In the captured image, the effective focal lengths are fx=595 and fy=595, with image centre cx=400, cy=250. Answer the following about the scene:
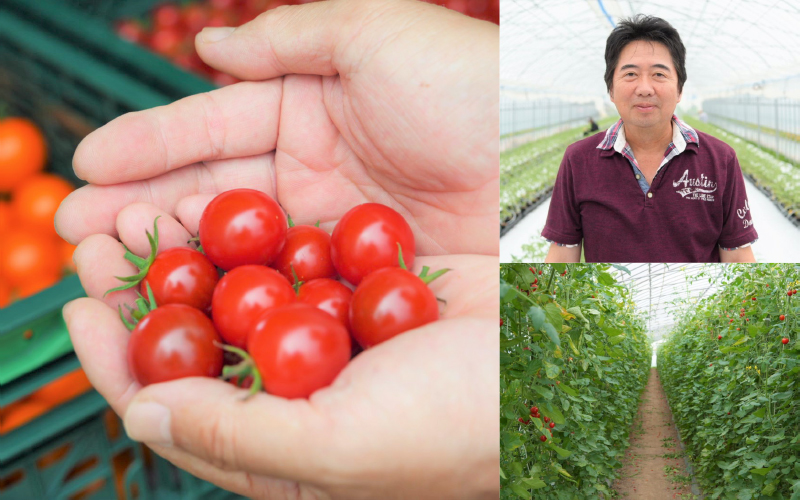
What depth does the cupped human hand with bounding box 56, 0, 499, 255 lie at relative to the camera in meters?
0.91

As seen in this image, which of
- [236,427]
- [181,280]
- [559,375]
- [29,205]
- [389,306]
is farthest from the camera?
[559,375]

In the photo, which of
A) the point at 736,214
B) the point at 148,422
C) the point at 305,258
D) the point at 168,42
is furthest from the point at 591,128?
the point at 168,42

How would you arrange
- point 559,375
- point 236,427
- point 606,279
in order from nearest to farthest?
point 236,427, point 606,279, point 559,375

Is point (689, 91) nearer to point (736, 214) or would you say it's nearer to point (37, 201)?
point (736, 214)

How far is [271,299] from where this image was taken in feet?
2.42

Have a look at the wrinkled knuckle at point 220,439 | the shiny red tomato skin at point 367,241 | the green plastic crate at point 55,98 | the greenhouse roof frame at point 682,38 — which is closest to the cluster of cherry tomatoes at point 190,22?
the green plastic crate at point 55,98

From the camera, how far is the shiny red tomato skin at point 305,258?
3.01 feet

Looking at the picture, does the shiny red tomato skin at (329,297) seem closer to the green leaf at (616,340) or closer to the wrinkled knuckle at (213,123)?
the wrinkled knuckle at (213,123)

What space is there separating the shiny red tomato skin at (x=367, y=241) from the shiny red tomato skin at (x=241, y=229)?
0.10 metres

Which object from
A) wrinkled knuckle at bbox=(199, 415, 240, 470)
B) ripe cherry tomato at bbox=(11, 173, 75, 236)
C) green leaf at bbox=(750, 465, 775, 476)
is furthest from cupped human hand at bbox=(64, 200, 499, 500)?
green leaf at bbox=(750, 465, 775, 476)

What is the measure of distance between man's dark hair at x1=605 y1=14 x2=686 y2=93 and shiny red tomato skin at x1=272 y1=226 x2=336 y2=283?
1.58ft

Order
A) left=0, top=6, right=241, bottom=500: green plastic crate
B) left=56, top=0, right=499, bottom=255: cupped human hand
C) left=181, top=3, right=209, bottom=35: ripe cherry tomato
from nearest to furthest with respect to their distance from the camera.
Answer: left=0, top=6, right=241, bottom=500: green plastic crate, left=56, top=0, right=499, bottom=255: cupped human hand, left=181, top=3, right=209, bottom=35: ripe cherry tomato

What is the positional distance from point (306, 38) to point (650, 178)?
597 mm

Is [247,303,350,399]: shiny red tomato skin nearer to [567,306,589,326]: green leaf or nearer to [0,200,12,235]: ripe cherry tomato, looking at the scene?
[567,306,589,326]: green leaf
